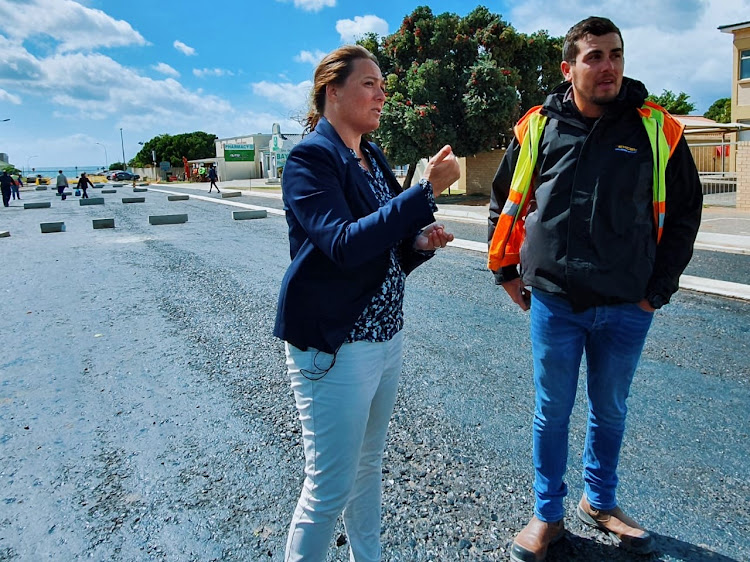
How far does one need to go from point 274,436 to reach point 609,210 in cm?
226

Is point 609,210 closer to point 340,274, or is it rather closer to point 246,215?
point 340,274

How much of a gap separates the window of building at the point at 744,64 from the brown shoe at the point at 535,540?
33142 mm

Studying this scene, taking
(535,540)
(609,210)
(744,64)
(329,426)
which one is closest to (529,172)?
(609,210)

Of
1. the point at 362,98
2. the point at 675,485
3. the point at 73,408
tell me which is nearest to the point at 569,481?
the point at 675,485

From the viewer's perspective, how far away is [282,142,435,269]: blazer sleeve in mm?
1689

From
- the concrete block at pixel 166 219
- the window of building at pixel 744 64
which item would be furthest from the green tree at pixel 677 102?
the concrete block at pixel 166 219

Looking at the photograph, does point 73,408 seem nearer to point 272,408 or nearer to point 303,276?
point 272,408

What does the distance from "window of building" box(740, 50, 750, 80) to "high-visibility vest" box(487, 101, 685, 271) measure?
32561 mm

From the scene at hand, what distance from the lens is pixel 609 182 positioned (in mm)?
2230

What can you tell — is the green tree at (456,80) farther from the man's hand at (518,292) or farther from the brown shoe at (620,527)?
the brown shoe at (620,527)

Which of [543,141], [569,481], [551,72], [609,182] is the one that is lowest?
[569,481]

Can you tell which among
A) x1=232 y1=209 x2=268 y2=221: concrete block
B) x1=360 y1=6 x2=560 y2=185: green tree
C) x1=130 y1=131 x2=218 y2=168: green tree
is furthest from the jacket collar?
x1=130 y1=131 x2=218 y2=168: green tree

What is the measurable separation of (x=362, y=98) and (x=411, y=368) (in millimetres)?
2936

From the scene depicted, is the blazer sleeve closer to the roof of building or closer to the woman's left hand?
the woman's left hand
